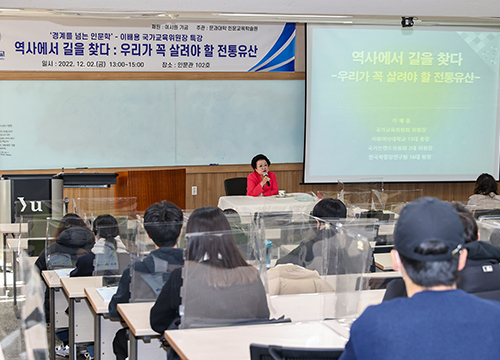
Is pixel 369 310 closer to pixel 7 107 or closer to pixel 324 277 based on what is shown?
pixel 324 277

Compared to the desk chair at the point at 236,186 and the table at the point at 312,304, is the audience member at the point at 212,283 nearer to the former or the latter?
the table at the point at 312,304

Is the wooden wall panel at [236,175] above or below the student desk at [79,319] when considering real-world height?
above

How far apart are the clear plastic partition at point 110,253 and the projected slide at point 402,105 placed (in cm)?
446

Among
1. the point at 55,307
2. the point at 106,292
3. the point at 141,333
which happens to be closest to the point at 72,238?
the point at 55,307

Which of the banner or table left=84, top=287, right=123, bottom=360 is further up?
the banner

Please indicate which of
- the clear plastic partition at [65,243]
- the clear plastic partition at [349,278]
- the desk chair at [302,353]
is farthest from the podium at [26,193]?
the desk chair at [302,353]

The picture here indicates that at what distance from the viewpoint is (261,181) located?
21.5 ft

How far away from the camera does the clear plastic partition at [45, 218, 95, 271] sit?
3564 millimetres

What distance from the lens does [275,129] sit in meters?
7.41

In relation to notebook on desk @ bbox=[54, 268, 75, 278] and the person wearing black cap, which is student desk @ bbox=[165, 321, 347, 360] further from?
notebook on desk @ bbox=[54, 268, 75, 278]

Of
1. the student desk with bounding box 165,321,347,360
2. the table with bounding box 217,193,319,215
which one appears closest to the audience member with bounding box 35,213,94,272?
the student desk with bounding box 165,321,347,360

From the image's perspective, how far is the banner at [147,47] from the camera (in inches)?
260

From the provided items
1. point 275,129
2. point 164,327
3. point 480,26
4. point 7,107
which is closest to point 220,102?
point 275,129

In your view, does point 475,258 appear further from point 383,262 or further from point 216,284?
point 383,262
